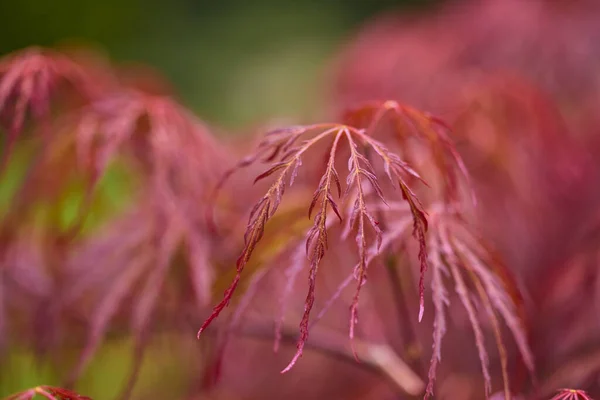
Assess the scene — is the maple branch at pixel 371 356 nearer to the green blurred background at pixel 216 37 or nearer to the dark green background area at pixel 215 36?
the green blurred background at pixel 216 37

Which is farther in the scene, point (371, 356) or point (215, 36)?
point (215, 36)

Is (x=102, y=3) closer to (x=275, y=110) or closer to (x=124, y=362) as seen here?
(x=275, y=110)

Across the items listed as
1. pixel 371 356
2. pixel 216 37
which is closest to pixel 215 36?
pixel 216 37

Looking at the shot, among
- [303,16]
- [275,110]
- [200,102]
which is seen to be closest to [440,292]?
[275,110]

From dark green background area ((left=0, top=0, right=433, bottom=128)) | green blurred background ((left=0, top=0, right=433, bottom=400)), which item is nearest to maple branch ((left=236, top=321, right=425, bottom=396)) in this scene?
green blurred background ((left=0, top=0, right=433, bottom=400))

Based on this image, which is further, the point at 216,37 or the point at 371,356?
the point at 216,37

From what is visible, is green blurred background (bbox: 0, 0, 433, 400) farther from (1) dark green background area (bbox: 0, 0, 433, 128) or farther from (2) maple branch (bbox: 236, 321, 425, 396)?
(2) maple branch (bbox: 236, 321, 425, 396)

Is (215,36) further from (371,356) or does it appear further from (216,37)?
(371,356)

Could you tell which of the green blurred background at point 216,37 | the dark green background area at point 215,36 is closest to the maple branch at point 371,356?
the green blurred background at point 216,37
